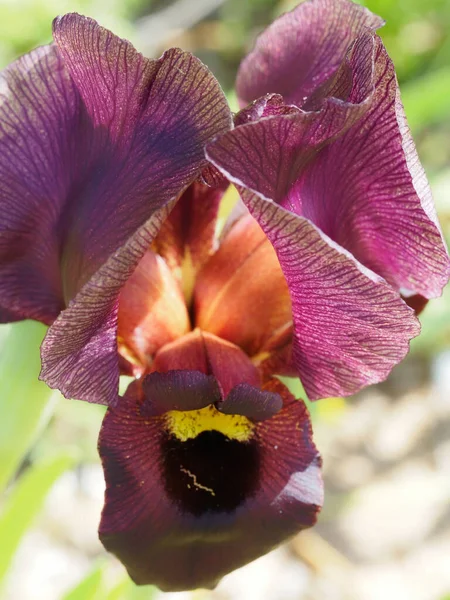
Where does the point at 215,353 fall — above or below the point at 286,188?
below

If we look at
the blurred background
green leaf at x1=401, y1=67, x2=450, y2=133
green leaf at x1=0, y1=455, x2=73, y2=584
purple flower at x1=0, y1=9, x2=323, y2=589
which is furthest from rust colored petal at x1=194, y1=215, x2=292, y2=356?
green leaf at x1=401, y1=67, x2=450, y2=133

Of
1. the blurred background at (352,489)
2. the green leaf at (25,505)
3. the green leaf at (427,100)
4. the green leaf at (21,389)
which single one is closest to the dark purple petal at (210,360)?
the green leaf at (21,389)

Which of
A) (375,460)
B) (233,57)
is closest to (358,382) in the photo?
(375,460)

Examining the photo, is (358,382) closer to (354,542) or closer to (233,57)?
(354,542)

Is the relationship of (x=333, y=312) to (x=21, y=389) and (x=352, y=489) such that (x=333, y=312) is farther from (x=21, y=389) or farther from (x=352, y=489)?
(x=352, y=489)

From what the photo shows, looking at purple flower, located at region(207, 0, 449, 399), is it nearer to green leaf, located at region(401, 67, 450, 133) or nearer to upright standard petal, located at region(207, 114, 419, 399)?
upright standard petal, located at region(207, 114, 419, 399)
